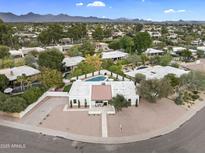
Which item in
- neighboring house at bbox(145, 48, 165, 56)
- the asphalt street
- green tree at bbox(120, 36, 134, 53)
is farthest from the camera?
neighboring house at bbox(145, 48, 165, 56)

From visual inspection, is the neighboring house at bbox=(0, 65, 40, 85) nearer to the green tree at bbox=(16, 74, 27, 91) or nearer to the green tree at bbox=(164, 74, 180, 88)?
the green tree at bbox=(16, 74, 27, 91)

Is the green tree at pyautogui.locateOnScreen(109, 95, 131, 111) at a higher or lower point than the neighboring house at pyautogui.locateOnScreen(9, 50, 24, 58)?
lower

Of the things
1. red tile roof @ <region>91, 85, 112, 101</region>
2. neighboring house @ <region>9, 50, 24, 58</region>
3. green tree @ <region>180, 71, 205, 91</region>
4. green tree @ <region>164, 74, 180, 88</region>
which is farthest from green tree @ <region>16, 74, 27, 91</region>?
neighboring house @ <region>9, 50, 24, 58</region>

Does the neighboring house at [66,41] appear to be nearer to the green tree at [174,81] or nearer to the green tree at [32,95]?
the green tree at [32,95]

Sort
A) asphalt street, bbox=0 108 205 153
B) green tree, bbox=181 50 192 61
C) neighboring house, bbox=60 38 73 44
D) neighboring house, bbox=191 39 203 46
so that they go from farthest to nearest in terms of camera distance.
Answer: neighboring house, bbox=60 38 73 44, neighboring house, bbox=191 39 203 46, green tree, bbox=181 50 192 61, asphalt street, bbox=0 108 205 153

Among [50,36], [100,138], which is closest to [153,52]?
[50,36]

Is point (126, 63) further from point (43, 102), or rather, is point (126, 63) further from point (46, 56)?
point (43, 102)
